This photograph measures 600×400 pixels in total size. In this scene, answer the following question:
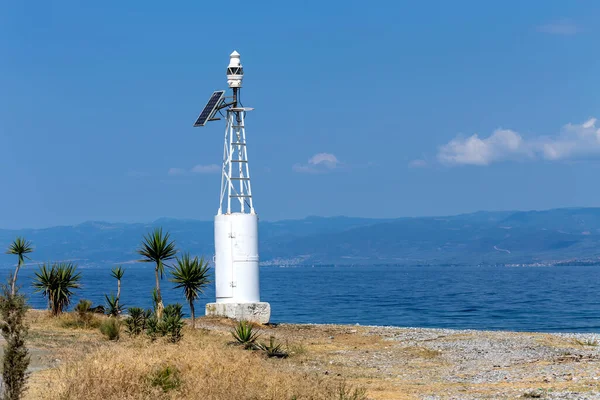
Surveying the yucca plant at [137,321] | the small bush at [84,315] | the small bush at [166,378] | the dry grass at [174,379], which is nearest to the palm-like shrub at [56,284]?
the small bush at [84,315]

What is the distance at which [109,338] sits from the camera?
2747 centimetres

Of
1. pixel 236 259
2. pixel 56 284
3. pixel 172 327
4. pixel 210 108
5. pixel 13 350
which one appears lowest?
pixel 172 327

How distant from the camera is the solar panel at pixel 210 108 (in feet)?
125

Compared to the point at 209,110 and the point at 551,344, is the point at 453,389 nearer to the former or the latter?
the point at 551,344

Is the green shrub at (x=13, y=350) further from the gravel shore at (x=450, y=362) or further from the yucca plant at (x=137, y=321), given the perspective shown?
the yucca plant at (x=137, y=321)

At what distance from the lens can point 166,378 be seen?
15266 millimetres

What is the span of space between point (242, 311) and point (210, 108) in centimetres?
878

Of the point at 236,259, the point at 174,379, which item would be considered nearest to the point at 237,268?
the point at 236,259

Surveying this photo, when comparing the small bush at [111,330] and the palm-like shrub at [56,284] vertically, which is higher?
the palm-like shrub at [56,284]

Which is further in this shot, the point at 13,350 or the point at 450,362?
the point at 450,362

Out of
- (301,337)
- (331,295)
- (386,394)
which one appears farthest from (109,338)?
(331,295)

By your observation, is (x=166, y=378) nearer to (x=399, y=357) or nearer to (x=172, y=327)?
(x=172, y=327)

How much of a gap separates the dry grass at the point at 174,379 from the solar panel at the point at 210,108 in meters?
22.4

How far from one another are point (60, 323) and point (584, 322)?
118 ft
